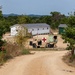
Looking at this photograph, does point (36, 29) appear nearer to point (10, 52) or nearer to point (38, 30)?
point (38, 30)

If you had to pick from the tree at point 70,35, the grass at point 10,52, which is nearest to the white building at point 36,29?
the grass at point 10,52

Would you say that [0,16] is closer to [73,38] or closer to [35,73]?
[73,38]

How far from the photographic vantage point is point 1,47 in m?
28.6

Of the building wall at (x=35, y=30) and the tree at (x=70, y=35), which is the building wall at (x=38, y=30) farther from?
the tree at (x=70, y=35)

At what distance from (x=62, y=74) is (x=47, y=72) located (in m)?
1.02

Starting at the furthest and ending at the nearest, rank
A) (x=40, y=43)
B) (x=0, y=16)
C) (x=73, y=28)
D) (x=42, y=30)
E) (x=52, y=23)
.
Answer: (x=52, y=23) → (x=42, y=30) → (x=40, y=43) → (x=0, y=16) → (x=73, y=28)

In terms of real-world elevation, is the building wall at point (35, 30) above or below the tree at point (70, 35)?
below

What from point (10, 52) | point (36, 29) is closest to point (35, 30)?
point (36, 29)

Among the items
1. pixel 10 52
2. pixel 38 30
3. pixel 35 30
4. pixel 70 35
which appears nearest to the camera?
pixel 70 35

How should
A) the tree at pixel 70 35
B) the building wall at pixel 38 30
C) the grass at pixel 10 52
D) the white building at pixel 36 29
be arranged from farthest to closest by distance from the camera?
the building wall at pixel 38 30, the white building at pixel 36 29, the grass at pixel 10 52, the tree at pixel 70 35

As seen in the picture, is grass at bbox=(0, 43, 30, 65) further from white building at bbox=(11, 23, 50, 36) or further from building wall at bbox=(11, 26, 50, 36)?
white building at bbox=(11, 23, 50, 36)

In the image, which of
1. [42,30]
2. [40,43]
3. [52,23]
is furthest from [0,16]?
[52,23]

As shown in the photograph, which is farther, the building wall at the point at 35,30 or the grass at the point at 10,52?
the building wall at the point at 35,30

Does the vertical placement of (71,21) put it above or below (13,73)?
above
